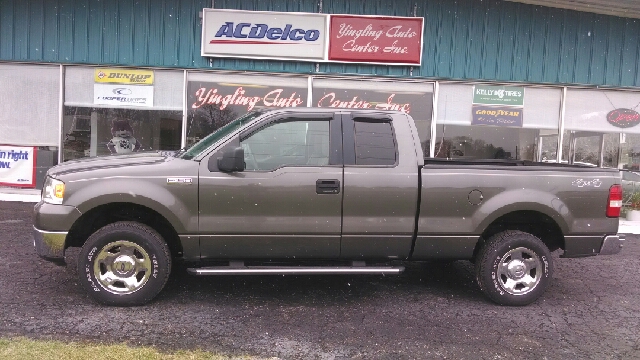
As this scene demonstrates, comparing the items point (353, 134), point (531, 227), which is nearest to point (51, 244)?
point (353, 134)

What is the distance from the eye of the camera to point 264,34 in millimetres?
9898

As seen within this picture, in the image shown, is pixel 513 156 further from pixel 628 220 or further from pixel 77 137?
pixel 77 137

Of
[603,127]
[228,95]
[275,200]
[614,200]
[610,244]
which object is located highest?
[228,95]

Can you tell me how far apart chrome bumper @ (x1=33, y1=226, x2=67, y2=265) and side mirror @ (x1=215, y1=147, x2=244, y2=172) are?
1.52 meters

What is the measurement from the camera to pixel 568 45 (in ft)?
33.4

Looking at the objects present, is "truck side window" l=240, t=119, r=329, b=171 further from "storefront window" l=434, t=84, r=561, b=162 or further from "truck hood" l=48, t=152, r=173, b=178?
"storefront window" l=434, t=84, r=561, b=162

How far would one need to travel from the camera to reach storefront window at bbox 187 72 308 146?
10008 millimetres

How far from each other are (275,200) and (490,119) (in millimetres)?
7295

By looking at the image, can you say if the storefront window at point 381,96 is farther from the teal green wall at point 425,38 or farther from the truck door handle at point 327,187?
the truck door handle at point 327,187

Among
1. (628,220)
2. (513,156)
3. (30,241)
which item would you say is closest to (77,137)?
(30,241)

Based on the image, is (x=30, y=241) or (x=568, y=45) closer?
(x=30, y=241)

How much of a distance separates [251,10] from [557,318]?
26.5ft

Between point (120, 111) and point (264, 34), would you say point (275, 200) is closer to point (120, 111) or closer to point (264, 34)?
point (264, 34)

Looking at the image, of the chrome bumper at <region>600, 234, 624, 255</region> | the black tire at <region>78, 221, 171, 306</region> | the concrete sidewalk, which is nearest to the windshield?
the black tire at <region>78, 221, 171, 306</region>
